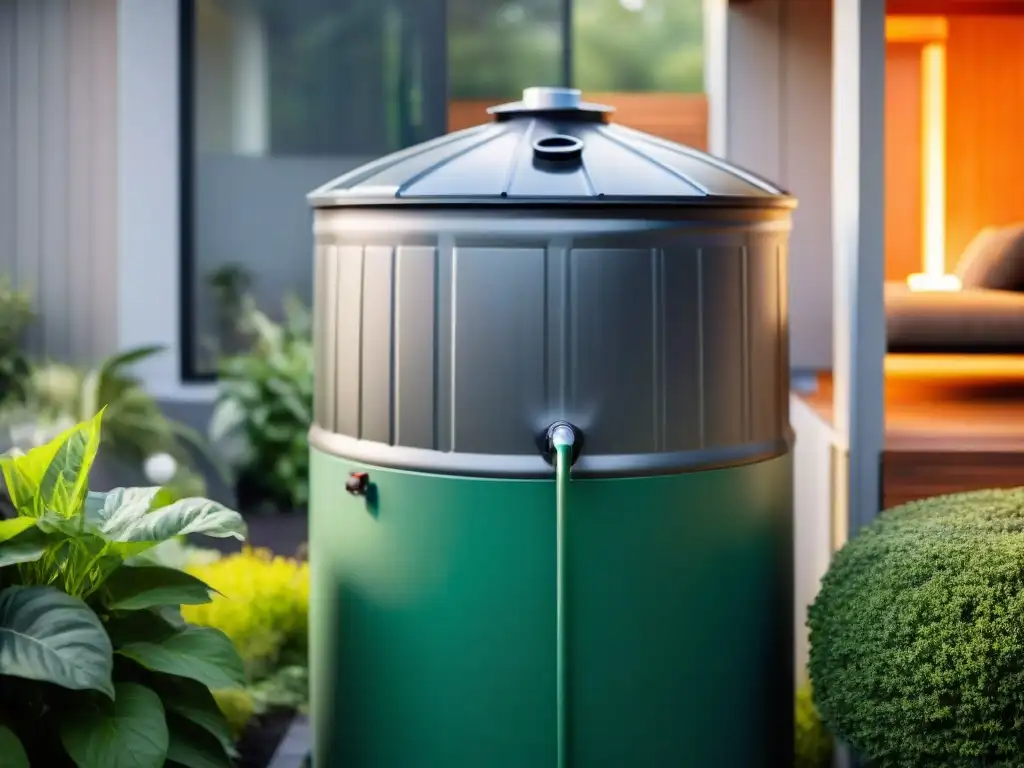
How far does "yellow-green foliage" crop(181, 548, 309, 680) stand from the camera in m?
3.73

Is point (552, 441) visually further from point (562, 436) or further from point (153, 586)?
point (153, 586)

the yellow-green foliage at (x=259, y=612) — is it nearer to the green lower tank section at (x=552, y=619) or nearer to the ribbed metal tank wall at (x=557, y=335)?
the green lower tank section at (x=552, y=619)

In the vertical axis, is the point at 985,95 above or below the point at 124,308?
above

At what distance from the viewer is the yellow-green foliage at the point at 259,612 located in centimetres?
373

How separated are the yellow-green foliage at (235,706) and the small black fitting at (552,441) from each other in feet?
4.28

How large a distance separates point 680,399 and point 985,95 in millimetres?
2799

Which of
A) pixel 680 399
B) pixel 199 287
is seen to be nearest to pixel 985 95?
pixel 680 399

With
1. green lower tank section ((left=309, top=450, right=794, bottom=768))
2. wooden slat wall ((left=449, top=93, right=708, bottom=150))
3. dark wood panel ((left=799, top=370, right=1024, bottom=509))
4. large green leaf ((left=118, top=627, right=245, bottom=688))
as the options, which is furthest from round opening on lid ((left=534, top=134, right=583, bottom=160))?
wooden slat wall ((left=449, top=93, right=708, bottom=150))

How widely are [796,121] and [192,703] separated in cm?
335

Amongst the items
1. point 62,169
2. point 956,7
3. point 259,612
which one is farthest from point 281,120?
point 956,7

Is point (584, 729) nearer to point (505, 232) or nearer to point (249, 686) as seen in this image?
point (505, 232)

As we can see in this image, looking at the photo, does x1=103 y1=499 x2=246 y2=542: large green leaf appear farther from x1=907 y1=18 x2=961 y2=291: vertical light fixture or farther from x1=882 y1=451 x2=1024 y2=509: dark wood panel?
x1=907 y1=18 x2=961 y2=291: vertical light fixture

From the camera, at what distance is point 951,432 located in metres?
3.22

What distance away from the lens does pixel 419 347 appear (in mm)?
2641
